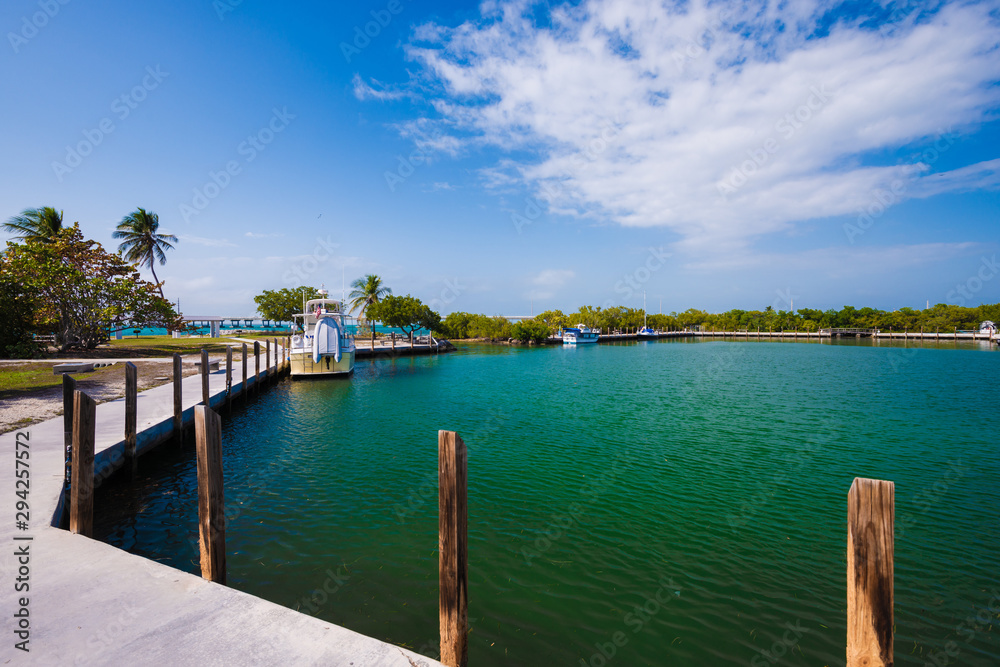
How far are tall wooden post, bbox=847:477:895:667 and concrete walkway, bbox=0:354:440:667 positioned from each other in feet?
9.96

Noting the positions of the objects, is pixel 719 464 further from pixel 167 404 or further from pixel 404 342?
pixel 404 342

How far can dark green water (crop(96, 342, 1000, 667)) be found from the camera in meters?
5.76

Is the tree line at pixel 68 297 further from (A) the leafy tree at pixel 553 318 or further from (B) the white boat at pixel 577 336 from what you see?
(A) the leafy tree at pixel 553 318

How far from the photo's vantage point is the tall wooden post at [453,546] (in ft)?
13.5

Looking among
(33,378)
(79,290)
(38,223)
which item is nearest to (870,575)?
(33,378)

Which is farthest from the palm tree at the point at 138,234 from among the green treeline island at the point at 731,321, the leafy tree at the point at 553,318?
the leafy tree at the point at 553,318

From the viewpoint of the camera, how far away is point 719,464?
12492 millimetres

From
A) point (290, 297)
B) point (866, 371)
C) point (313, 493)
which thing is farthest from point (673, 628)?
point (290, 297)

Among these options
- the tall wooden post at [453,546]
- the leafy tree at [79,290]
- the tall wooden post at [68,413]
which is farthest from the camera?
the leafy tree at [79,290]

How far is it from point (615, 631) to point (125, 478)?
10.5 metres

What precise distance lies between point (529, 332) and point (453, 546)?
278 ft

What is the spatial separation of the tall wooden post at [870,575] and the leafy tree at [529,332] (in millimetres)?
84474

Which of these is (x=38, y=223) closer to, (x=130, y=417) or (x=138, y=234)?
(x=138, y=234)

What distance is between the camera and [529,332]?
8869 cm
